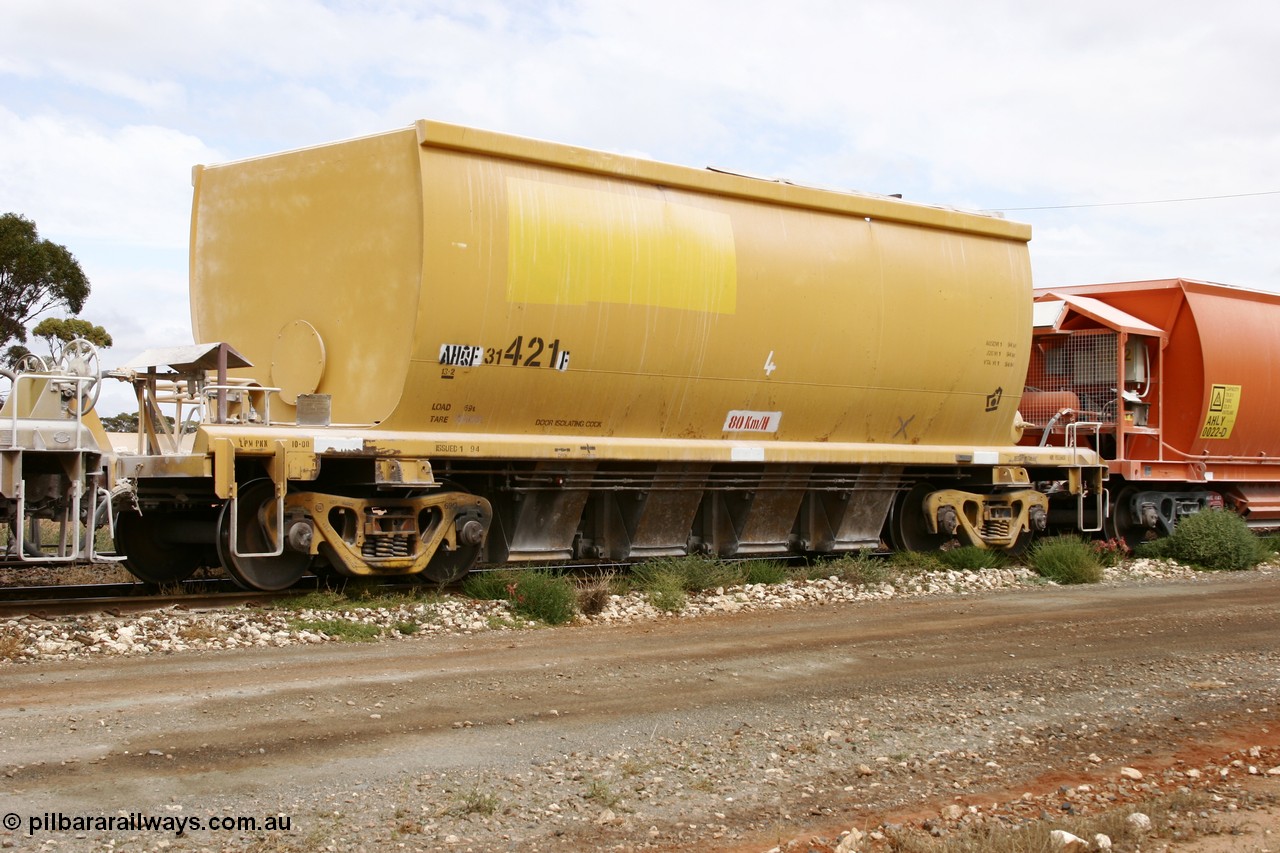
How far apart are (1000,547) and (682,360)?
5.63 meters

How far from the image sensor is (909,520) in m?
15.1

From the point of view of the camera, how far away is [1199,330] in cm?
1750

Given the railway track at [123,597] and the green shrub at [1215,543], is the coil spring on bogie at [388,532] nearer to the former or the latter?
the railway track at [123,597]

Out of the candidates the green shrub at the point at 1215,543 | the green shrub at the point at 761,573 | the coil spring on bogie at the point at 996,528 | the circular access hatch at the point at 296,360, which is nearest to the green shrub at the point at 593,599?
the green shrub at the point at 761,573

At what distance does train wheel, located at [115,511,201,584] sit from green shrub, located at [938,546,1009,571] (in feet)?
26.8

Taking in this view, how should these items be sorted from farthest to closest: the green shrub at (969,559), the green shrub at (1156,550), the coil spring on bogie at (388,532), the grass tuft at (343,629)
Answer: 1. the green shrub at (1156,550)
2. the green shrub at (969,559)
3. the coil spring on bogie at (388,532)
4. the grass tuft at (343,629)

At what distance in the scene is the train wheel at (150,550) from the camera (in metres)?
10.9

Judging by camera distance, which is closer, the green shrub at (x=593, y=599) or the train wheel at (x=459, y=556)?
the green shrub at (x=593, y=599)

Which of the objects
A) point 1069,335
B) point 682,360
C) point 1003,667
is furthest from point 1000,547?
point 1003,667

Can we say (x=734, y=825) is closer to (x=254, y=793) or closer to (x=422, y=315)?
(x=254, y=793)

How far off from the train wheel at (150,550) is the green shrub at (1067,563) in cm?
912

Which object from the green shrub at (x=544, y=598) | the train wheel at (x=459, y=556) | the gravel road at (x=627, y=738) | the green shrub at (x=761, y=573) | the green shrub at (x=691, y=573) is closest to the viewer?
the gravel road at (x=627, y=738)

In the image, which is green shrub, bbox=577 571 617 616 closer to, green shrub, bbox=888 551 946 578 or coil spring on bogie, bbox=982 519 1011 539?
green shrub, bbox=888 551 946 578

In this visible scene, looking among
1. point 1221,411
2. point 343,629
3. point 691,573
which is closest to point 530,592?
point 343,629
